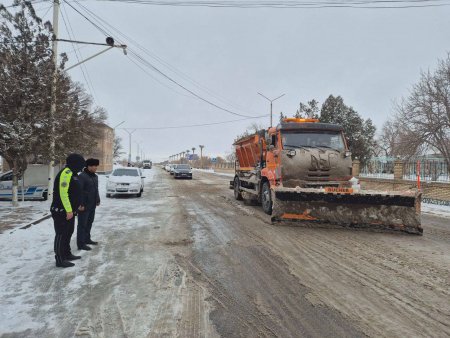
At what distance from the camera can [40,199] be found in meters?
13.7

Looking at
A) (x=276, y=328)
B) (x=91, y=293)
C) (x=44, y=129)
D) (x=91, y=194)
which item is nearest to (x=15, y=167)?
(x=44, y=129)

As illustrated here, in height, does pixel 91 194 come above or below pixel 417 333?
above


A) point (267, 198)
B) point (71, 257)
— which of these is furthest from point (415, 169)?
point (71, 257)

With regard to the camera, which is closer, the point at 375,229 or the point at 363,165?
the point at 375,229

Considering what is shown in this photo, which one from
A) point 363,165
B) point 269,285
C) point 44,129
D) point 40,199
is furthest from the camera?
point 363,165

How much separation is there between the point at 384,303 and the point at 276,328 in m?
1.49

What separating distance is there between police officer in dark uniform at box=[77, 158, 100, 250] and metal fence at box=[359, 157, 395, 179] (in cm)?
1673

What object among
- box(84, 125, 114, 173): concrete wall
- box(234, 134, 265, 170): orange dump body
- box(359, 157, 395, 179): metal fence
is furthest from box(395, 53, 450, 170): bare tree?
box(84, 125, 114, 173): concrete wall

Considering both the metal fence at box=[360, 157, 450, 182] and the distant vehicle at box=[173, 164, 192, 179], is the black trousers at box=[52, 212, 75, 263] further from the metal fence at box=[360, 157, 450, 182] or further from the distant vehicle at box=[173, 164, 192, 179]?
the distant vehicle at box=[173, 164, 192, 179]

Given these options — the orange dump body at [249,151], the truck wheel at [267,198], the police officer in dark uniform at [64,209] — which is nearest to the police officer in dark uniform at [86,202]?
the police officer in dark uniform at [64,209]

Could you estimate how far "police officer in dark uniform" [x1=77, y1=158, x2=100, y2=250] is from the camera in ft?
20.5

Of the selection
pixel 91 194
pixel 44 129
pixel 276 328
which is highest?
pixel 44 129

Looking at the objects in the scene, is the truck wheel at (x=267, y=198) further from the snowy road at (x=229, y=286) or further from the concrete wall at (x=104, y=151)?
the concrete wall at (x=104, y=151)

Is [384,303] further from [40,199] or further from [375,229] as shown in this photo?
[40,199]
